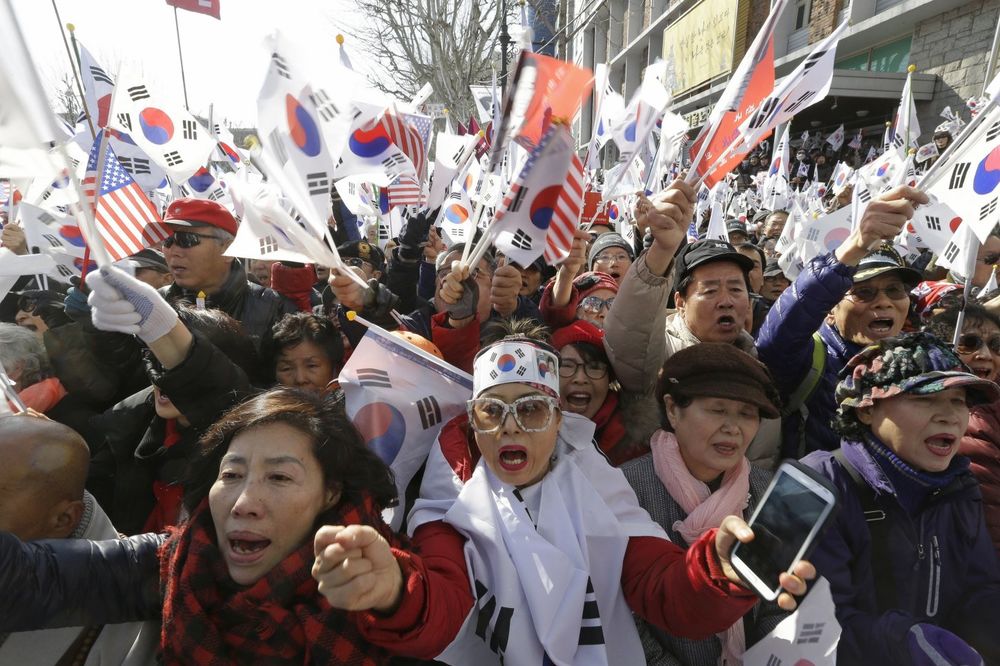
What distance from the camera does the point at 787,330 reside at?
2.31 meters

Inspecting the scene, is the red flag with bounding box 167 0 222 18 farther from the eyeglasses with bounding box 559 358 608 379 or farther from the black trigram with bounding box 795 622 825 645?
the black trigram with bounding box 795 622 825 645

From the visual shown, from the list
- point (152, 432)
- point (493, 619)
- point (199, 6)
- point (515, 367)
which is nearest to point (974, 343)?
point (515, 367)

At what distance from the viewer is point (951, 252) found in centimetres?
318

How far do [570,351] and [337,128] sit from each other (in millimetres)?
1291

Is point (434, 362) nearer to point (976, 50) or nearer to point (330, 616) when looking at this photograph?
point (330, 616)

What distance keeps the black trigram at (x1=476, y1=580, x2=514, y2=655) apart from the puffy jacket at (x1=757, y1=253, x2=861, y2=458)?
1.59 m


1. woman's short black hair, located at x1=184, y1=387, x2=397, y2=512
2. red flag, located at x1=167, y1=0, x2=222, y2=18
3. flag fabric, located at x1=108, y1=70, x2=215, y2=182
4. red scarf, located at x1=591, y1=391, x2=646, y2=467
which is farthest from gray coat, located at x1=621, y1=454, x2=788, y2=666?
red flag, located at x1=167, y1=0, x2=222, y2=18

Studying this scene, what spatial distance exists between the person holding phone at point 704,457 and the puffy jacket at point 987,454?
3.01ft

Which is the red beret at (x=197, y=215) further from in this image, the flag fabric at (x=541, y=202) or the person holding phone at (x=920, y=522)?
the person holding phone at (x=920, y=522)

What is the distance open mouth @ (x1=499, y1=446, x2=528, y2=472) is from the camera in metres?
1.76

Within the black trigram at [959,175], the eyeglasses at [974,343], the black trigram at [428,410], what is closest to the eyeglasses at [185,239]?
the black trigram at [428,410]

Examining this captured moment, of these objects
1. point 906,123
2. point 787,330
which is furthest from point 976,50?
point 787,330

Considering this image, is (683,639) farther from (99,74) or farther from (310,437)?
(99,74)

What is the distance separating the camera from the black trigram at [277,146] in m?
A: 1.95
